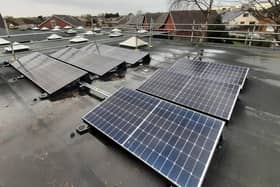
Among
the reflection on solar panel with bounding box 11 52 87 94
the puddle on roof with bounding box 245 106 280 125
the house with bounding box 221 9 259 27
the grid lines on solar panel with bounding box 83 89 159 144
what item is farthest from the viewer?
the house with bounding box 221 9 259 27

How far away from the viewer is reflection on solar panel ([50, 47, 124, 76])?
500 centimetres

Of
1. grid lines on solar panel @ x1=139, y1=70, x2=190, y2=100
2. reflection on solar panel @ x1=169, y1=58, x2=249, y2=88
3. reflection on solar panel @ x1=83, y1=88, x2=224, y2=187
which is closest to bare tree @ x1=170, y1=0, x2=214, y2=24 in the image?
reflection on solar panel @ x1=169, y1=58, x2=249, y2=88

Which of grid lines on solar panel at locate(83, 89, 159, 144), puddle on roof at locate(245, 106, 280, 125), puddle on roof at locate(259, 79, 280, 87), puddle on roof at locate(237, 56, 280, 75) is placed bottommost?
puddle on roof at locate(245, 106, 280, 125)

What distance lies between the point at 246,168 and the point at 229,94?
154 centimetres

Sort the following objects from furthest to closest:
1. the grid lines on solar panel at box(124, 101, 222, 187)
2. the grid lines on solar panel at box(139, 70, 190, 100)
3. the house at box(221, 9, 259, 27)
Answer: the house at box(221, 9, 259, 27) → the grid lines on solar panel at box(139, 70, 190, 100) → the grid lines on solar panel at box(124, 101, 222, 187)

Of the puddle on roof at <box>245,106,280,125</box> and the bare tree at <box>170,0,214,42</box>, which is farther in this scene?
the bare tree at <box>170,0,214,42</box>

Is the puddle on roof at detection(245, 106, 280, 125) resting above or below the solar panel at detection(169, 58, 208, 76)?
below

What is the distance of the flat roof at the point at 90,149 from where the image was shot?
1.98m

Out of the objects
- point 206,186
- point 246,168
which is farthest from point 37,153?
point 246,168

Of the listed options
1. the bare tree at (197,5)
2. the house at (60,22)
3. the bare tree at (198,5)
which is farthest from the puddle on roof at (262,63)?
the house at (60,22)

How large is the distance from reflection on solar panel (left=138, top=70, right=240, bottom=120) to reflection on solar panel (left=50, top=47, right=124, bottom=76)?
69.3 inches

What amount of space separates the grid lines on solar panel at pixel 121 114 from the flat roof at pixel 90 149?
0.72 feet

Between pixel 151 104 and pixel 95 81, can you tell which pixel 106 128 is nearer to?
pixel 151 104

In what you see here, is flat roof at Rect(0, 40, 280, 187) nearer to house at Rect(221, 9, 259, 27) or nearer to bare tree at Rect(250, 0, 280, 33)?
bare tree at Rect(250, 0, 280, 33)
